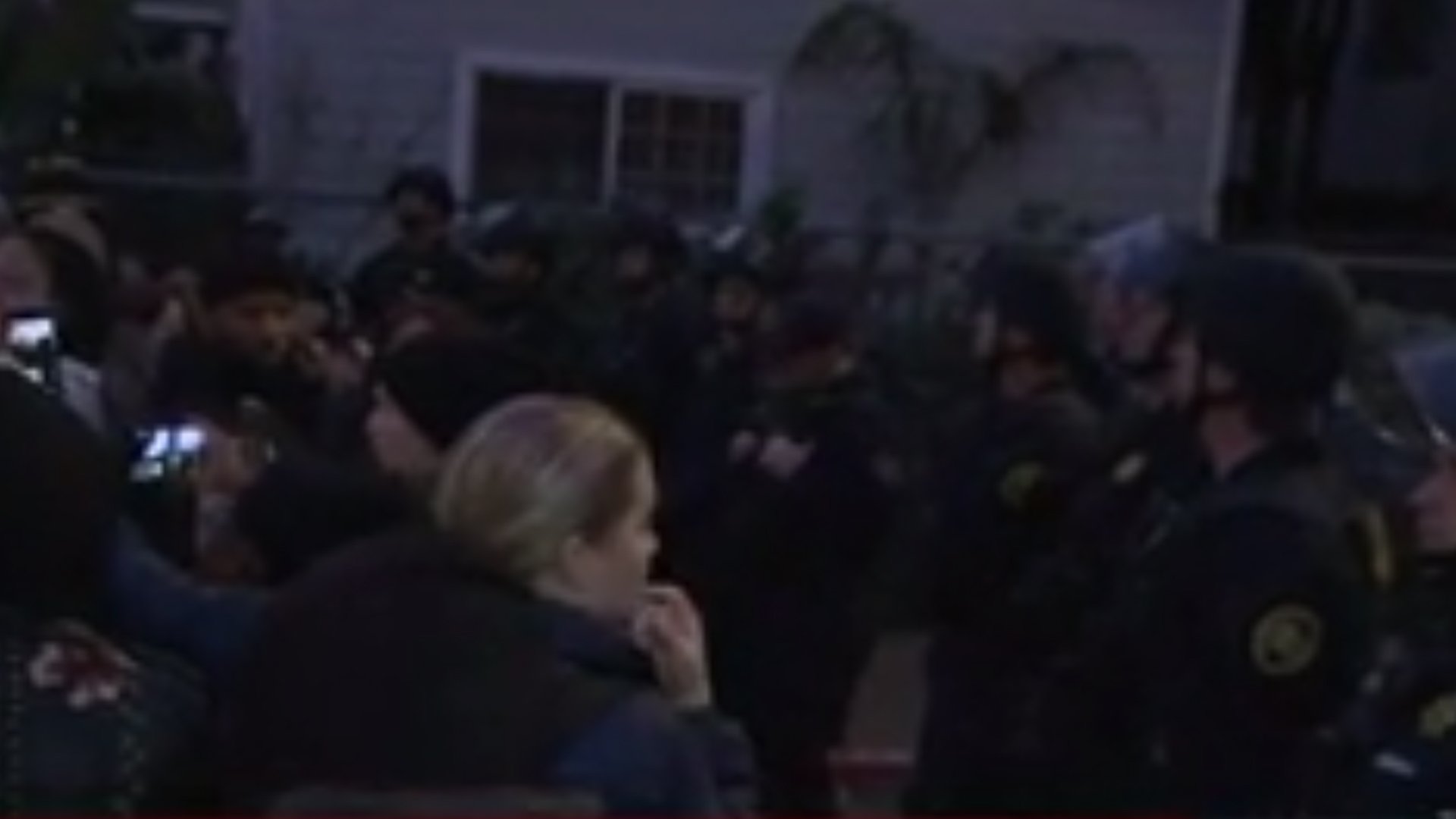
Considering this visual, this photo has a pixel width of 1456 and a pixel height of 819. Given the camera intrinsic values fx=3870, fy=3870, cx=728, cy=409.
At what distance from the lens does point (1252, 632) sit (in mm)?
5195

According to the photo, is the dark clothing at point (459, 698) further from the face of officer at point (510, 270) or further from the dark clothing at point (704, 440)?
the face of officer at point (510, 270)

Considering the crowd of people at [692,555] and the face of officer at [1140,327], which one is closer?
the crowd of people at [692,555]

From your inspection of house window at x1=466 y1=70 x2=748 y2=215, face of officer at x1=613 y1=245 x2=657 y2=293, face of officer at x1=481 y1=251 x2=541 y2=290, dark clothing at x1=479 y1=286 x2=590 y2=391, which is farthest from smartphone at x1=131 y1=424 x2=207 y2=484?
house window at x1=466 y1=70 x2=748 y2=215

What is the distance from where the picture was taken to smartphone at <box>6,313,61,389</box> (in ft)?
16.9

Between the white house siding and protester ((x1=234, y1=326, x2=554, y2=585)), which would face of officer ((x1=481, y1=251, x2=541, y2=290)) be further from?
the white house siding

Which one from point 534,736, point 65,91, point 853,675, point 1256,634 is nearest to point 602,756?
point 534,736

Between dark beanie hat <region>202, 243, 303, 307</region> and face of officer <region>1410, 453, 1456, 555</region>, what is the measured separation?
2621mm

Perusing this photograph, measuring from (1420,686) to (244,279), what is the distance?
113 inches

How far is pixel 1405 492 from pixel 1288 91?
12.2 m

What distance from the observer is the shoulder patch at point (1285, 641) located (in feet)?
17.0

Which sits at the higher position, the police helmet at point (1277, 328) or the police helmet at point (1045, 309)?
the police helmet at point (1277, 328)

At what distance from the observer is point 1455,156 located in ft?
58.2

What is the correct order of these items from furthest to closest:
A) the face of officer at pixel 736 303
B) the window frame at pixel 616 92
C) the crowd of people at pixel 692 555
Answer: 1. the window frame at pixel 616 92
2. the face of officer at pixel 736 303
3. the crowd of people at pixel 692 555

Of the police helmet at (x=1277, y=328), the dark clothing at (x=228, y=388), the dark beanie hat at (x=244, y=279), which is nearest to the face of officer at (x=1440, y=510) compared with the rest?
the police helmet at (x=1277, y=328)
